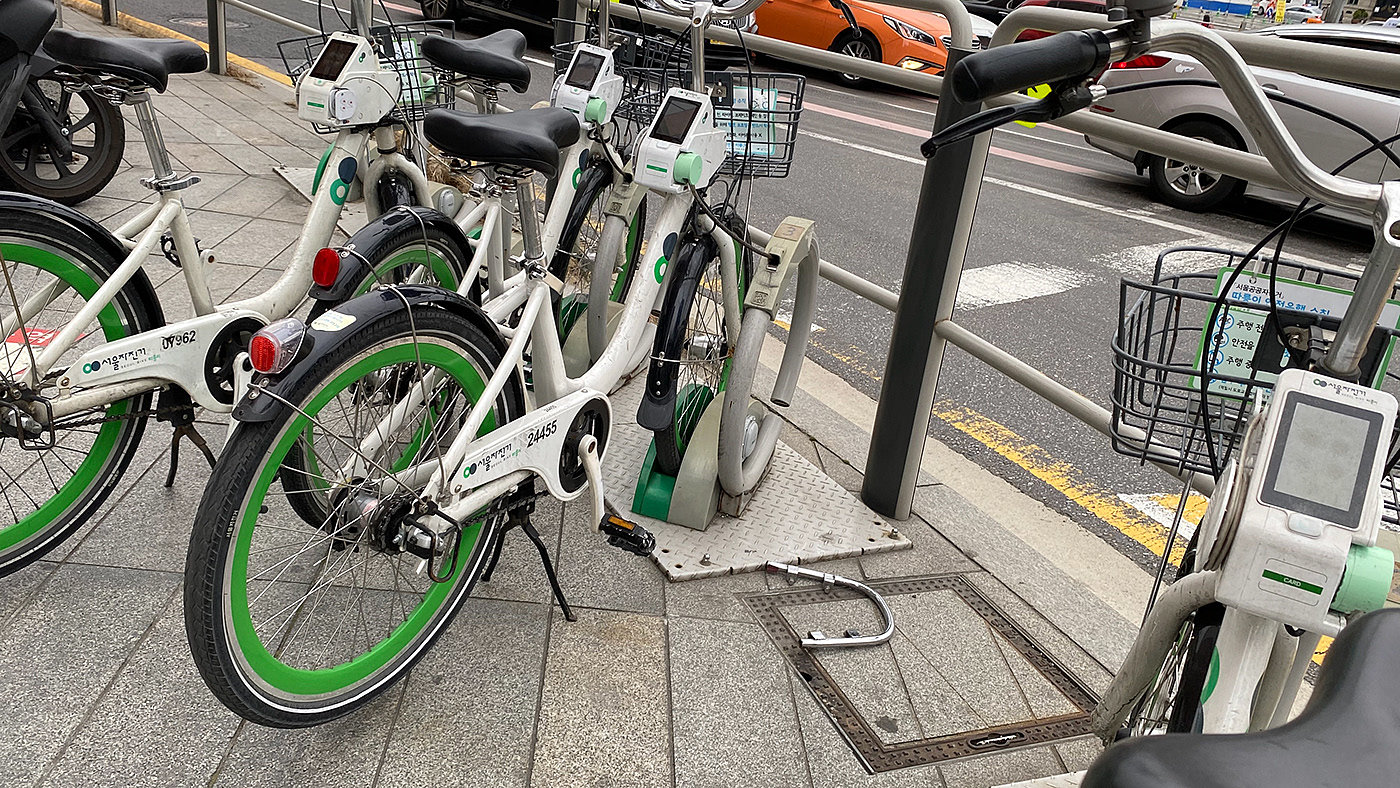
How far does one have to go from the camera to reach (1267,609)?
3.88 feet

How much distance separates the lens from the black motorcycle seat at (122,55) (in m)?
2.35

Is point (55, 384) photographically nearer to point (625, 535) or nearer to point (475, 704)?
point (475, 704)

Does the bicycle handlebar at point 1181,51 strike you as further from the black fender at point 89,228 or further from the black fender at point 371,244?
the black fender at point 89,228

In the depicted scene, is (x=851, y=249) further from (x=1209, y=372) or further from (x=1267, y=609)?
(x=1267, y=609)

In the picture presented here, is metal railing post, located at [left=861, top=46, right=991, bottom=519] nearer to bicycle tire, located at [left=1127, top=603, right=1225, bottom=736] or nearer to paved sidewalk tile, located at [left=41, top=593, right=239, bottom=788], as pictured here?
bicycle tire, located at [left=1127, top=603, right=1225, bottom=736]

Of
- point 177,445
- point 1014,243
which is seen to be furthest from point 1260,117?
point 1014,243

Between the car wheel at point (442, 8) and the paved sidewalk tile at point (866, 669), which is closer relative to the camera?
the paved sidewalk tile at point (866, 669)

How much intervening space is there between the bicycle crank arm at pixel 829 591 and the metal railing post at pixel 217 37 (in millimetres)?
7110

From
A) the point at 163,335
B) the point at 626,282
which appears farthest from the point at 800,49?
the point at 163,335

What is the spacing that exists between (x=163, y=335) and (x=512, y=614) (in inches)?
41.1

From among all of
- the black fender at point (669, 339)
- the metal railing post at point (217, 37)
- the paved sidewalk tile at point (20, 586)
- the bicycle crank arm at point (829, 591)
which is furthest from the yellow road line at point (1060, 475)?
the metal railing post at point (217, 37)

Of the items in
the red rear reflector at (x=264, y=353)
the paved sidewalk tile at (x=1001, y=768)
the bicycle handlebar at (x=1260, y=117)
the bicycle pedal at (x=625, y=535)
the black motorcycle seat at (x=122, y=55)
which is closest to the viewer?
the bicycle handlebar at (x=1260, y=117)

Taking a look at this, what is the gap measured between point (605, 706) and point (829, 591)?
2.55 ft

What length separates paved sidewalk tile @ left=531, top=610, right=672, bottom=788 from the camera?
6.74ft
